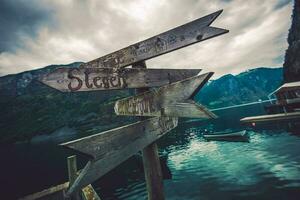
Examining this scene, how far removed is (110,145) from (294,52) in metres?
83.3

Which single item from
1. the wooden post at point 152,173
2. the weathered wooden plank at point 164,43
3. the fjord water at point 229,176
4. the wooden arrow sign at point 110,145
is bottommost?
the fjord water at point 229,176

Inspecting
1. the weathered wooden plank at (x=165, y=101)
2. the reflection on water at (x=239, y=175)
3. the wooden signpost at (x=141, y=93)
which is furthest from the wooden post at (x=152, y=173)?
the reflection on water at (x=239, y=175)

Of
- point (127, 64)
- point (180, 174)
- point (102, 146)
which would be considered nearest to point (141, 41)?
point (127, 64)

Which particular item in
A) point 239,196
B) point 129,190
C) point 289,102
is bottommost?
point 129,190

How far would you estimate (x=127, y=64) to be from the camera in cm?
306

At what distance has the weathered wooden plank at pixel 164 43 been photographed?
259 centimetres

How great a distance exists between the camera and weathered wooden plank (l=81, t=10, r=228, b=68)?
2.59 metres

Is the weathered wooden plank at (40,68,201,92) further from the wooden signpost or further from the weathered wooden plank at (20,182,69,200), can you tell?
the weathered wooden plank at (20,182,69,200)

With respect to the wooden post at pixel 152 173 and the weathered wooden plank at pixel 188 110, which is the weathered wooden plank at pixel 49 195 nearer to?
the wooden post at pixel 152 173

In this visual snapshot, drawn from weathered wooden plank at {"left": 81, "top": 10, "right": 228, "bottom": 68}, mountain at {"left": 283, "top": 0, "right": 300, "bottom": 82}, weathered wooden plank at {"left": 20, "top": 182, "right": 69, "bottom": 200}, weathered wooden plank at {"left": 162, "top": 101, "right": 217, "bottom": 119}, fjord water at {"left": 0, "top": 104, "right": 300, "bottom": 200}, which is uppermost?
mountain at {"left": 283, "top": 0, "right": 300, "bottom": 82}

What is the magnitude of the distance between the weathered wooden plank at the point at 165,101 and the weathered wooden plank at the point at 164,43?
84 centimetres

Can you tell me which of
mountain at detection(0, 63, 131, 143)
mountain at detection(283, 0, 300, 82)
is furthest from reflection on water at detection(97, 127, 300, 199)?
mountain at detection(0, 63, 131, 143)

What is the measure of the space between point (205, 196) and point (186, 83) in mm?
13968

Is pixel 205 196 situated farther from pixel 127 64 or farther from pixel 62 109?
pixel 62 109
